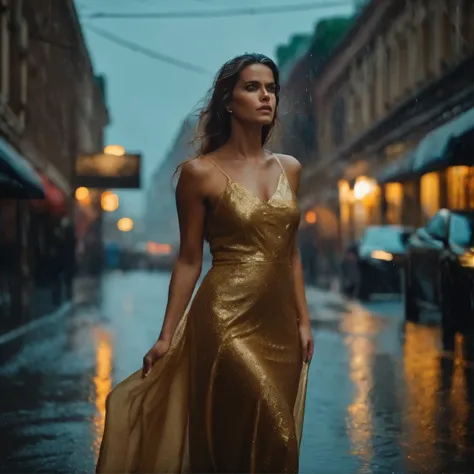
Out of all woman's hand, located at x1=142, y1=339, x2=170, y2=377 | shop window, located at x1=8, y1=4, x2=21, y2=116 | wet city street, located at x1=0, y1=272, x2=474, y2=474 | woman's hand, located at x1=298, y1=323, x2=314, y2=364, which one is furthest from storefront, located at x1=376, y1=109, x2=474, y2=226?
woman's hand, located at x1=142, y1=339, x2=170, y2=377

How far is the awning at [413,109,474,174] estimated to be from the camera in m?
11.7

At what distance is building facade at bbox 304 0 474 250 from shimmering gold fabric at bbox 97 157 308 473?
10402mm

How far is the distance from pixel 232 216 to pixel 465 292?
25.4 ft

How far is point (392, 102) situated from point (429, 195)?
21.4 ft

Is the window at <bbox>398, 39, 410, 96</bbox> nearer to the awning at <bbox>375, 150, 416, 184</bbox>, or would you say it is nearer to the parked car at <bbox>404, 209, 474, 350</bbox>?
the awning at <bbox>375, 150, 416, 184</bbox>

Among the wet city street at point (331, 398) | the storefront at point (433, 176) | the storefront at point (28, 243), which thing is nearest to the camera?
the wet city street at point (331, 398)

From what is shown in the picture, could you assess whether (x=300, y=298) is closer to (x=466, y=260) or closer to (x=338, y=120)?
(x=466, y=260)

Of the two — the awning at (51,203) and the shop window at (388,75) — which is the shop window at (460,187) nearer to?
the awning at (51,203)

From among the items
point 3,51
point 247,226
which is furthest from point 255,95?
point 3,51

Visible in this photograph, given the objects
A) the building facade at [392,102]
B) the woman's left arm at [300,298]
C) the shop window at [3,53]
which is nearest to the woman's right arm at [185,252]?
the woman's left arm at [300,298]

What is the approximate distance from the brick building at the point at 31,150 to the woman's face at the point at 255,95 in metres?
8.00

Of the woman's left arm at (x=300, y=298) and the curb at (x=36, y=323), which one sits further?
the curb at (x=36, y=323)

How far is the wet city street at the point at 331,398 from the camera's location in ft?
18.6

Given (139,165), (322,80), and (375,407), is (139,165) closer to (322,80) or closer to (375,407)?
(322,80)
